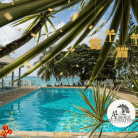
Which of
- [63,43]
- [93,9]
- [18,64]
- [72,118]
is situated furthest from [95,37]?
[72,118]

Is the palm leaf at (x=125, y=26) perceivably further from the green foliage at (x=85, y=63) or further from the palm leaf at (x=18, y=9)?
the green foliage at (x=85, y=63)

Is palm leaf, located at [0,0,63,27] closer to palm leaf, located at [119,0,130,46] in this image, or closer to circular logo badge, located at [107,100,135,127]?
circular logo badge, located at [107,100,135,127]

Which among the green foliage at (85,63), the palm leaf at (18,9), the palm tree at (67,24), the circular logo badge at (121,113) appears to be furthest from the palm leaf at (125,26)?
the green foliage at (85,63)

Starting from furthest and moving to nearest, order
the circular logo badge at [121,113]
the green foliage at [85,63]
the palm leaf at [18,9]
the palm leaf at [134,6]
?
1. the green foliage at [85,63]
2. the palm leaf at [134,6]
3. the circular logo badge at [121,113]
4. the palm leaf at [18,9]

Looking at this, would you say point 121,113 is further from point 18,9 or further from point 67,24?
point 18,9

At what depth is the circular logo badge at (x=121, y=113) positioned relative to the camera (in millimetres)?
1105

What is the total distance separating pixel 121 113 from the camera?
3.71 feet

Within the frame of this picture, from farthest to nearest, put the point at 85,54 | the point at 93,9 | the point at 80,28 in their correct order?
the point at 85,54 → the point at 93,9 → the point at 80,28

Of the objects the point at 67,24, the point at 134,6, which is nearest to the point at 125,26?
the point at 134,6

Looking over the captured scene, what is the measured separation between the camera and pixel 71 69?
2400cm

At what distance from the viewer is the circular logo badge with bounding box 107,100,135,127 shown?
1105 millimetres

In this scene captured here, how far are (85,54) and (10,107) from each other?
17.5 metres

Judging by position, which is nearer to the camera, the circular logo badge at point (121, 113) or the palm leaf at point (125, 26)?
the circular logo badge at point (121, 113)

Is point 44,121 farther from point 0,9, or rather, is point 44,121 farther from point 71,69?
point 71,69
